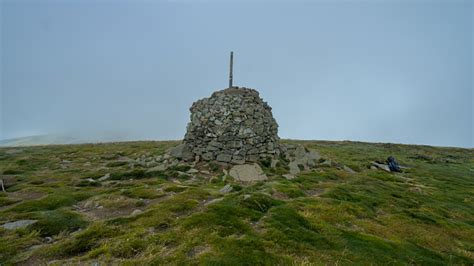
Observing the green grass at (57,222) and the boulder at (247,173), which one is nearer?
the green grass at (57,222)

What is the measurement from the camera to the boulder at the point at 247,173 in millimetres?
17766

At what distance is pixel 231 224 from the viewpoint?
912cm

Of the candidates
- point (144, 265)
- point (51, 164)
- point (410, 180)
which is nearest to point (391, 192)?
point (410, 180)

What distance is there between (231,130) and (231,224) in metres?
12.4

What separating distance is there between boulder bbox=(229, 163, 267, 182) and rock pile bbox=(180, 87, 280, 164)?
1.34 m

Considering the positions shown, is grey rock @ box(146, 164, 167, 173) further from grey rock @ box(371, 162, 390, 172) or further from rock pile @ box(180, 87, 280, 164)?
grey rock @ box(371, 162, 390, 172)

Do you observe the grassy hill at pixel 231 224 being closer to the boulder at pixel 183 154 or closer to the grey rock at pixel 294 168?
the grey rock at pixel 294 168

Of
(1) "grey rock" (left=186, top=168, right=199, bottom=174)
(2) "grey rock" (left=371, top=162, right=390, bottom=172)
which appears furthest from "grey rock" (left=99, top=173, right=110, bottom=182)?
→ (2) "grey rock" (left=371, top=162, right=390, bottom=172)

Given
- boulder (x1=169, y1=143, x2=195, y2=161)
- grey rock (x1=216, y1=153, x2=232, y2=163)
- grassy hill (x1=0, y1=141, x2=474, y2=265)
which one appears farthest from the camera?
boulder (x1=169, y1=143, x2=195, y2=161)

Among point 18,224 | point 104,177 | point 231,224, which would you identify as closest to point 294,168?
point 231,224

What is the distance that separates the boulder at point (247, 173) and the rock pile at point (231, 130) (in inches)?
52.9

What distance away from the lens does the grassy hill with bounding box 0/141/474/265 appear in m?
7.32

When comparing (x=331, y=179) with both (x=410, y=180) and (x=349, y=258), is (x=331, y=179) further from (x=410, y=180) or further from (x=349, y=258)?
(x=349, y=258)

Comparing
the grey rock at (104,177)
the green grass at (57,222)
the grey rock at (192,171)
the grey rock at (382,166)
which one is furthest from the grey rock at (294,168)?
the green grass at (57,222)
